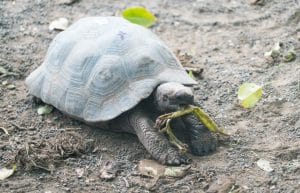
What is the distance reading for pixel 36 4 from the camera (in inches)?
232

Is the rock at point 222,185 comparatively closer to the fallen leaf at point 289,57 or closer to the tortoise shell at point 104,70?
the tortoise shell at point 104,70

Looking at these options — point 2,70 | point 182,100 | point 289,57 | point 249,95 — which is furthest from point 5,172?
point 289,57

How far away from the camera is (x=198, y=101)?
4.39 meters

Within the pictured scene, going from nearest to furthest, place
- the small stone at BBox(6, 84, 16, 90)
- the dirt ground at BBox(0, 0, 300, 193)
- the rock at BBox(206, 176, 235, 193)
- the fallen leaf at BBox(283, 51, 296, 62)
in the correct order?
1. the rock at BBox(206, 176, 235, 193)
2. the dirt ground at BBox(0, 0, 300, 193)
3. the small stone at BBox(6, 84, 16, 90)
4. the fallen leaf at BBox(283, 51, 296, 62)

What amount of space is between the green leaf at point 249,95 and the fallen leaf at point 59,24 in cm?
192

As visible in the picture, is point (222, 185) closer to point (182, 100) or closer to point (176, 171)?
point (176, 171)

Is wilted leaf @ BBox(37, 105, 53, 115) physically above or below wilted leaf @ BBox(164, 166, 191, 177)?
below

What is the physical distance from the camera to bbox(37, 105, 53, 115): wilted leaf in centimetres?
431

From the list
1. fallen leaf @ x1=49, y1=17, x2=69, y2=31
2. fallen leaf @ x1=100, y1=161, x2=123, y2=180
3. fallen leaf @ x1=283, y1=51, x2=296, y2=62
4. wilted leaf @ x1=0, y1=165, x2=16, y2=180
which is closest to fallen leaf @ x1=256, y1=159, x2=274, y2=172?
fallen leaf @ x1=100, y1=161, x2=123, y2=180

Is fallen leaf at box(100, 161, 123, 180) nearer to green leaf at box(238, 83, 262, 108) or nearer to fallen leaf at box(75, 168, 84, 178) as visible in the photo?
fallen leaf at box(75, 168, 84, 178)

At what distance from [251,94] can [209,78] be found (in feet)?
1.74

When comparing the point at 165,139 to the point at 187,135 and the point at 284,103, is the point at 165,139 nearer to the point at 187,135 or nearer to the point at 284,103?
the point at 187,135

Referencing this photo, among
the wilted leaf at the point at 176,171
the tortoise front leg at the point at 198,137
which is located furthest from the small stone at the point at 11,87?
the wilted leaf at the point at 176,171

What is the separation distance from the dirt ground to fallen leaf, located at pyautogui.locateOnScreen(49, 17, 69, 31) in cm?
7
